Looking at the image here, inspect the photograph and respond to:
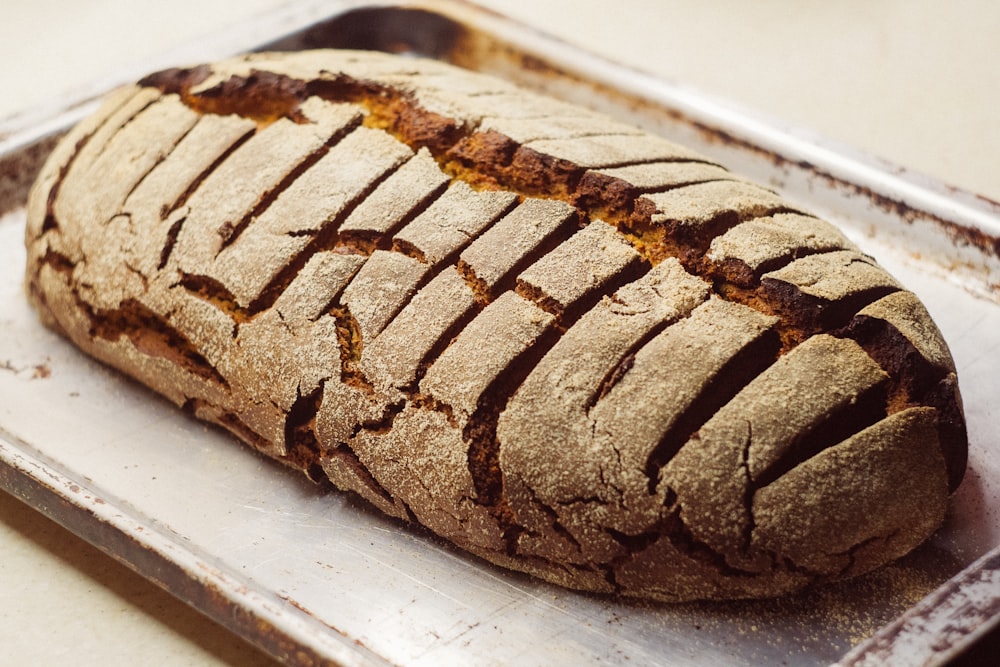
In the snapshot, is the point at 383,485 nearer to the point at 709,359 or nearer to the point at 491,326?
the point at 491,326

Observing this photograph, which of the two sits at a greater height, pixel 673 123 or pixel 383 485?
pixel 673 123

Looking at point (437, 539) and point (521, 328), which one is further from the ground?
point (521, 328)

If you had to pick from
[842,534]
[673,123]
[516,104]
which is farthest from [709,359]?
[673,123]

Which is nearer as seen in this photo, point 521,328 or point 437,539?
point 521,328

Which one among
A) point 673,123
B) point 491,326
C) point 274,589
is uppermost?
point 673,123

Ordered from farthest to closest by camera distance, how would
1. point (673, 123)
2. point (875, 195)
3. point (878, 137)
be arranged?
point (878, 137) < point (673, 123) < point (875, 195)
